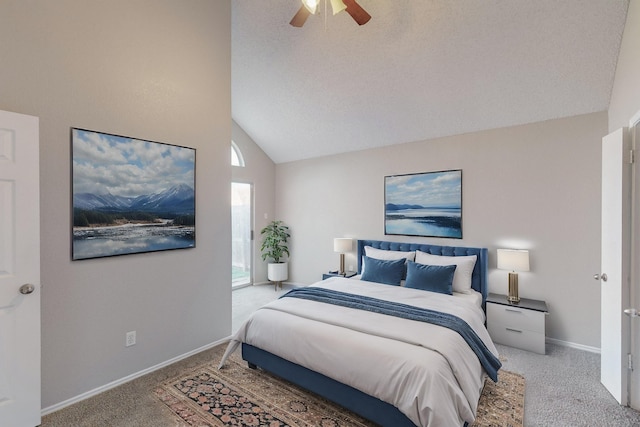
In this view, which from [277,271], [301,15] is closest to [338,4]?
[301,15]

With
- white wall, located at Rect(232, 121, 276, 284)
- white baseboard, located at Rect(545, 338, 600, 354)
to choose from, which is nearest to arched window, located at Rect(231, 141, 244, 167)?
white wall, located at Rect(232, 121, 276, 284)

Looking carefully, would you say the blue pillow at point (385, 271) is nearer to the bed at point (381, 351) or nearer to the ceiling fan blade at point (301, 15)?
the bed at point (381, 351)

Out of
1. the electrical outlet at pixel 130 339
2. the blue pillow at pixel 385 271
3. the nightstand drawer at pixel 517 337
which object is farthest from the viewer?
the blue pillow at pixel 385 271

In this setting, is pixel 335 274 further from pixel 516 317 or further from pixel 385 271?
pixel 516 317

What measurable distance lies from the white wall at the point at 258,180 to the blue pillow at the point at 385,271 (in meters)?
2.66

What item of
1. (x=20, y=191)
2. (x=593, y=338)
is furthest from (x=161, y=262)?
(x=593, y=338)

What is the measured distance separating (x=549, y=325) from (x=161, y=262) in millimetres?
4226

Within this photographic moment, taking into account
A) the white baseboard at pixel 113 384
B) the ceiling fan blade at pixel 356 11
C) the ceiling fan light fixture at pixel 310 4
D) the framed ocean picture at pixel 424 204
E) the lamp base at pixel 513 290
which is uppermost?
the ceiling fan blade at pixel 356 11

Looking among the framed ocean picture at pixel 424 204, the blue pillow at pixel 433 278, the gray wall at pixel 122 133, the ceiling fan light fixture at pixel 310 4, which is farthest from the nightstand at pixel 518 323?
the ceiling fan light fixture at pixel 310 4

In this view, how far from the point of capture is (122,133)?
2.46 metres

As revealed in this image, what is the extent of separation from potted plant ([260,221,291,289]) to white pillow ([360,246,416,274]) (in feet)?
6.21

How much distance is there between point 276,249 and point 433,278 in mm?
3154

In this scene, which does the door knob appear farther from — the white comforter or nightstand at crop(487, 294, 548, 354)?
nightstand at crop(487, 294, 548, 354)

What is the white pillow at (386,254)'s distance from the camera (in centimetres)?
399
